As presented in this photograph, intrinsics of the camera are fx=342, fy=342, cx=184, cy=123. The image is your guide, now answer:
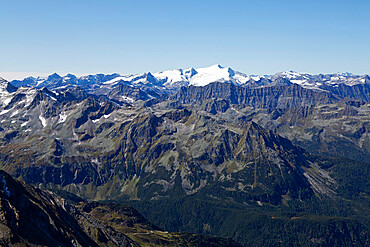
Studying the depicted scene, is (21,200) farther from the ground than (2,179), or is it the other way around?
(2,179)

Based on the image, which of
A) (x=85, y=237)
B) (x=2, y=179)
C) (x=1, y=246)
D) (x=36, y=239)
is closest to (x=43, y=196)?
(x=85, y=237)

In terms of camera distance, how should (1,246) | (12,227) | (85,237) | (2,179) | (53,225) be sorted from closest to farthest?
1. (1,246)
2. (12,227)
3. (2,179)
4. (53,225)
5. (85,237)

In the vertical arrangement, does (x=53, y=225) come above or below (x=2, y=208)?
below

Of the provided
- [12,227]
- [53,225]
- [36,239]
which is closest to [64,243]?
[53,225]

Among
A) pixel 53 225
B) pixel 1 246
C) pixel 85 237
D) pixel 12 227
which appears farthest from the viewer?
pixel 85 237

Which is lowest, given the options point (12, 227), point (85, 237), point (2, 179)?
point (85, 237)

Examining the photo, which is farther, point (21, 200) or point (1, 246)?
point (21, 200)

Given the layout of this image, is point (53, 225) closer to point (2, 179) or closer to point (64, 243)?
point (64, 243)

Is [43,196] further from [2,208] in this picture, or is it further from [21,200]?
[2,208]

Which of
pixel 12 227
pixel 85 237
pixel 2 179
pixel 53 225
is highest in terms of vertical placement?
pixel 2 179
